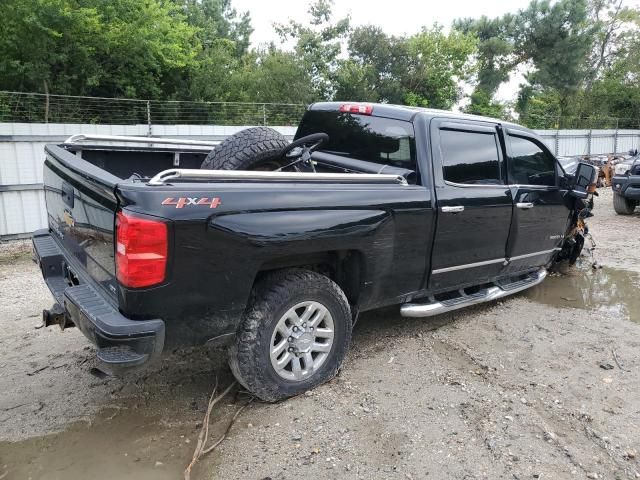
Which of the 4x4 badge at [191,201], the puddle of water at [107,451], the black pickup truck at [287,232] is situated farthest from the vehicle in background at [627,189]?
the puddle of water at [107,451]

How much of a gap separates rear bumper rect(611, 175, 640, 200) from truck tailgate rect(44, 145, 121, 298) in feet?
34.8

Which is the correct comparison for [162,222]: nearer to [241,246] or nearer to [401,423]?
[241,246]

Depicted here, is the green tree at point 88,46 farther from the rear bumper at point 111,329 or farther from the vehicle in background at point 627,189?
the vehicle in background at point 627,189

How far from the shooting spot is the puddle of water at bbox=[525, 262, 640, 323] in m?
5.21

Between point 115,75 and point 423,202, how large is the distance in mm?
15625

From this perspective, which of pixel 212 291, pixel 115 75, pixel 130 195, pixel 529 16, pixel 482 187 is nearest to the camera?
pixel 130 195

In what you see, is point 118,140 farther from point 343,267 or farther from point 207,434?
point 207,434

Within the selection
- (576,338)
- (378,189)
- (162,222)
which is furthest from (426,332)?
(162,222)

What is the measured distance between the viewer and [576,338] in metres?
4.32

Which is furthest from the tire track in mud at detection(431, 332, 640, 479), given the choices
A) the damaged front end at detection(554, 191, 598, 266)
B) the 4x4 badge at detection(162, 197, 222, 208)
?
the damaged front end at detection(554, 191, 598, 266)

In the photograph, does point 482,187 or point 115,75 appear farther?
point 115,75

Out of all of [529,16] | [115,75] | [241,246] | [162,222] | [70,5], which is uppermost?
[529,16]

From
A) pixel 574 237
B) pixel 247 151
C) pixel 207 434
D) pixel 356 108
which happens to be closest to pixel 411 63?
pixel 574 237

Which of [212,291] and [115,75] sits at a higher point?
[115,75]
